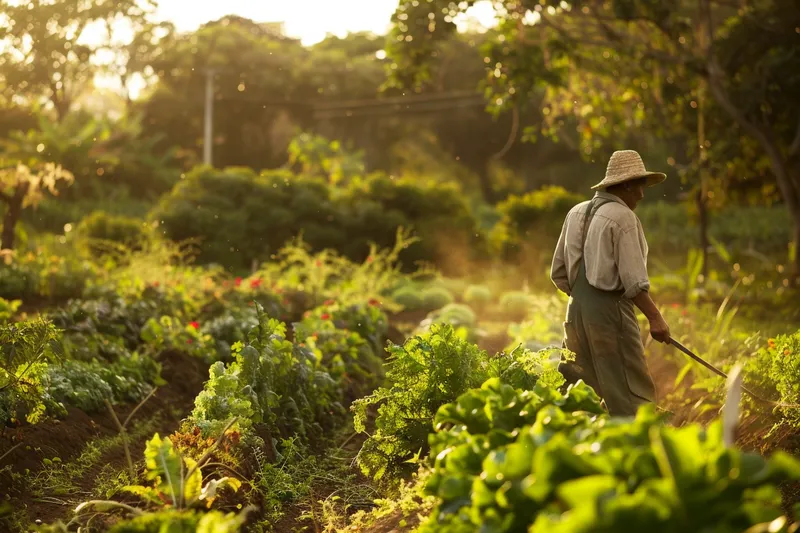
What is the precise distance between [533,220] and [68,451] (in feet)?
41.0

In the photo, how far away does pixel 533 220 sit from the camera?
17312 millimetres

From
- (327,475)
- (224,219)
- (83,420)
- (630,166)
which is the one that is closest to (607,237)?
(630,166)

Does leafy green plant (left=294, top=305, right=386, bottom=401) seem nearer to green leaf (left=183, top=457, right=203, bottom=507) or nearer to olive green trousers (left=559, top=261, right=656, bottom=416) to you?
olive green trousers (left=559, top=261, right=656, bottom=416)

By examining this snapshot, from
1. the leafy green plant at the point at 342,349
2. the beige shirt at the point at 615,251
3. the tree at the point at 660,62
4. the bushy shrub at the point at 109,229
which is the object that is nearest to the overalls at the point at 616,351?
the beige shirt at the point at 615,251

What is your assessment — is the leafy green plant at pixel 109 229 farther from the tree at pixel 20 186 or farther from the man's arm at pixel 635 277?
the man's arm at pixel 635 277

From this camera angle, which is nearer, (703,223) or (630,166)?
(630,166)

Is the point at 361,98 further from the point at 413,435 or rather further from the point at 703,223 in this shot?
the point at 413,435

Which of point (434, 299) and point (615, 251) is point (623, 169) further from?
point (434, 299)

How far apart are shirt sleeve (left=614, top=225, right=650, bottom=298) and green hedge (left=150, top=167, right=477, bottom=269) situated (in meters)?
12.5

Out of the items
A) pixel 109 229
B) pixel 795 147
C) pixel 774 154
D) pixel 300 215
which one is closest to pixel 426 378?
pixel 774 154

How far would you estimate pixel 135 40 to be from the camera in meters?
40.9

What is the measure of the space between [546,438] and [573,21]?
11.5 m

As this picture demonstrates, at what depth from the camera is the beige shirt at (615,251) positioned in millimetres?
5016

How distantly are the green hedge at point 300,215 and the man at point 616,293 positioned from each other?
12.3m
